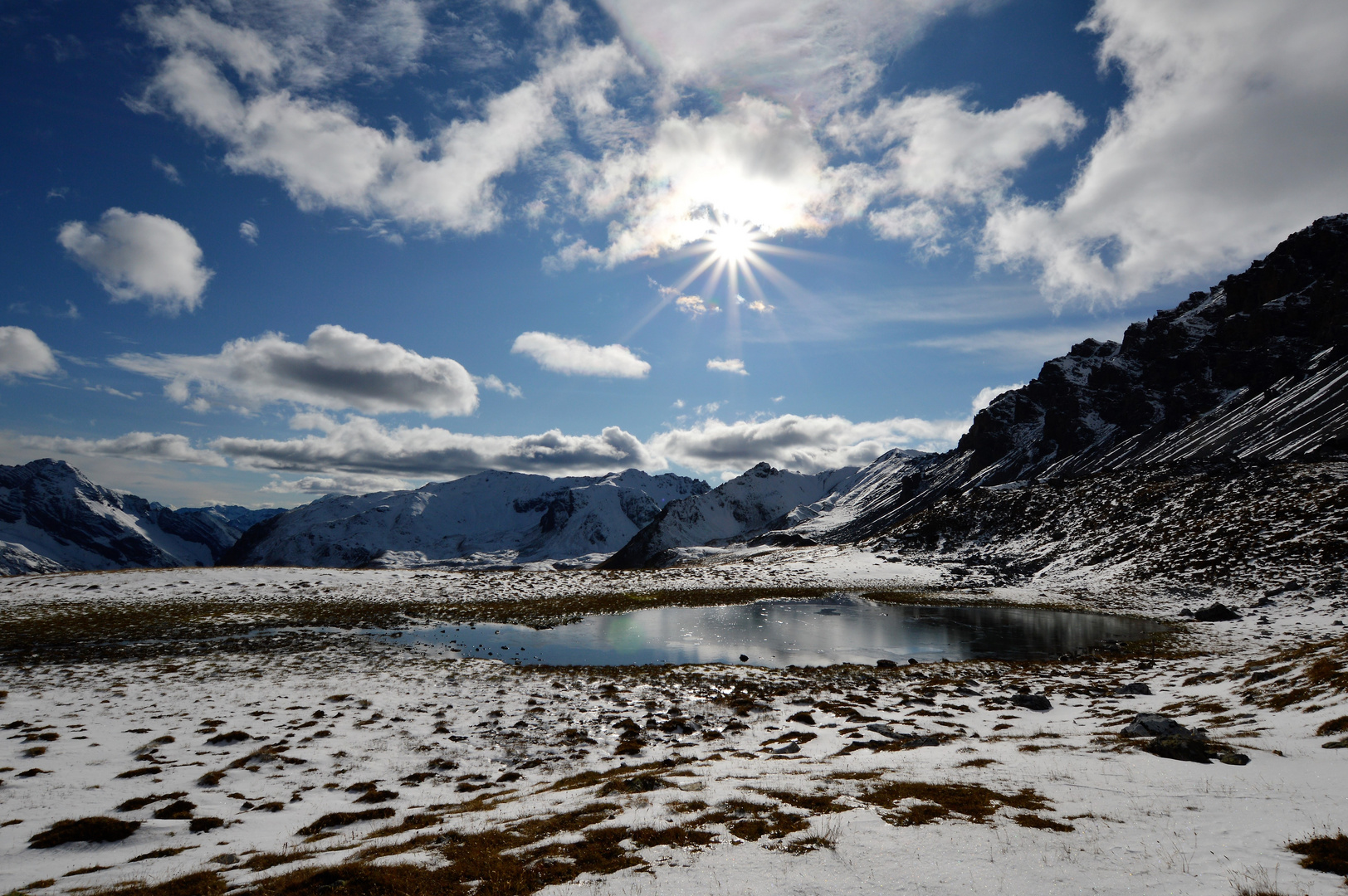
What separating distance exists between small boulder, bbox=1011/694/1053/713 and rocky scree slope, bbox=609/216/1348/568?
57.9 meters

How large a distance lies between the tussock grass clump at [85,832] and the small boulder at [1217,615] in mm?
53680

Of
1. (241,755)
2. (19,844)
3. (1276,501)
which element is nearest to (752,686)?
Answer: (241,755)

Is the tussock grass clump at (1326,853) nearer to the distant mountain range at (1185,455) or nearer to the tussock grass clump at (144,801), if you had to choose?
the tussock grass clump at (144,801)

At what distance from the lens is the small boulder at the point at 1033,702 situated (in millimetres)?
19641

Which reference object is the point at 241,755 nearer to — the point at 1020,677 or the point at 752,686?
the point at 752,686

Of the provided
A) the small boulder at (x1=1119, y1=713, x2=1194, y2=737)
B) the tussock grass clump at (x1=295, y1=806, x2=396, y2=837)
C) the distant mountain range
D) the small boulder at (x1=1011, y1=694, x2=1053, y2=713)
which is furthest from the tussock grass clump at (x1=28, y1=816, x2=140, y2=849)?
the distant mountain range

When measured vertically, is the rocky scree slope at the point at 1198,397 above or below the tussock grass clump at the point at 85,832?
above

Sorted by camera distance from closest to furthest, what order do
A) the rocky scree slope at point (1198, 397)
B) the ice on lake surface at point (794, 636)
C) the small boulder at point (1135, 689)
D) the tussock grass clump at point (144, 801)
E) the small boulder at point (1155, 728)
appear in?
1. the tussock grass clump at point (144, 801)
2. the small boulder at point (1155, 728)
3. the small boulder at point (1135, 689)
4. the ice on lake surface at point (794, 636)
5. the rocky scree slope at point (1198, 397)

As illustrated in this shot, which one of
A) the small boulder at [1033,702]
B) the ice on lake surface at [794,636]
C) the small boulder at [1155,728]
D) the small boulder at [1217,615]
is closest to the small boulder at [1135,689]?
the small boulder at [1033,702]

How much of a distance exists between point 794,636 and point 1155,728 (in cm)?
2391

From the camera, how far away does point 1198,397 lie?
13225cm

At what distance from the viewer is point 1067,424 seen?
164 metres

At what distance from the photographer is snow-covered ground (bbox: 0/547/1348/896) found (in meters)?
8.44

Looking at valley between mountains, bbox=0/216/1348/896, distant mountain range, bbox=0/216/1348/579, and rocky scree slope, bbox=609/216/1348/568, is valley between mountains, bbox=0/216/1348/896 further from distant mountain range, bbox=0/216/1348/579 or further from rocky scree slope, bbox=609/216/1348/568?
rocky scree slope, bbox=609/216/1348/568
